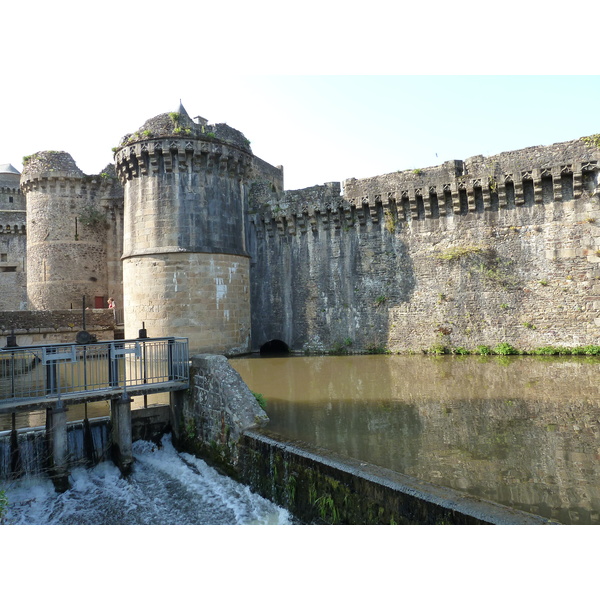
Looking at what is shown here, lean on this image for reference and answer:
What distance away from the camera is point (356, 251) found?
15828 mm

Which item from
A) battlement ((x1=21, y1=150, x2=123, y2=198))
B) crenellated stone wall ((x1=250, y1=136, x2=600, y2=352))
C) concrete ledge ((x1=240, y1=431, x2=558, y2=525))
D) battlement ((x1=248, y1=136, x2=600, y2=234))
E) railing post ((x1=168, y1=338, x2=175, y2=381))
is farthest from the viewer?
battlement ((x1=21, y1=150, x2=123, y2=198))

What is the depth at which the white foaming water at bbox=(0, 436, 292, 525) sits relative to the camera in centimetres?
589

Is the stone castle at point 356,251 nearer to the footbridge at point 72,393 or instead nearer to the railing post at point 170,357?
the railing post at point 170,357

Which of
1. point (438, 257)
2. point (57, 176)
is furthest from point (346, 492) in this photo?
point (57, 176)

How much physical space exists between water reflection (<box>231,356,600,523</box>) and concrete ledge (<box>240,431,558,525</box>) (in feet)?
1.85

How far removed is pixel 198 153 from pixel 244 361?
22.3ft

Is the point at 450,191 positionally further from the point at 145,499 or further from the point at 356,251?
the point at 145,499

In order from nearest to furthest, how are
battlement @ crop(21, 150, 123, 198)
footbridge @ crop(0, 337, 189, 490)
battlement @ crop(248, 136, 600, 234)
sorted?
footbridge @ crop(0, 337, 189, 490)
battlement @ crop(248, 136, 600, 234)
battlement @ crop(21, 150, 123, 198)

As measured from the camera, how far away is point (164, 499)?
654 centimetres

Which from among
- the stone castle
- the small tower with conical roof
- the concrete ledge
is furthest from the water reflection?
the small tower with conical roof

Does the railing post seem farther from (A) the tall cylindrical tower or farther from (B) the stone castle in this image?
(A) the tall cylindrical tower

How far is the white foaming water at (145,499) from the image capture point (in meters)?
5.89

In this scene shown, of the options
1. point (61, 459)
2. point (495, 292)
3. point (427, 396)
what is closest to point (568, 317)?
point (495, 292)

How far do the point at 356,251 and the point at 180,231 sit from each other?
19.5 feet
